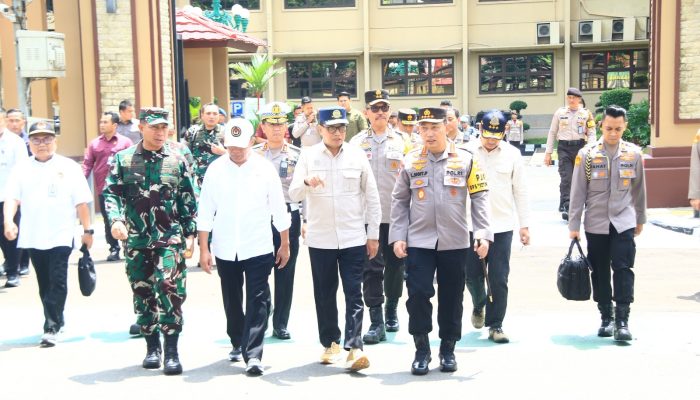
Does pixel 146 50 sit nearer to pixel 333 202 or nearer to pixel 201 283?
pixel 201 283

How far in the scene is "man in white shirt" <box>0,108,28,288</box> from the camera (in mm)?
11219

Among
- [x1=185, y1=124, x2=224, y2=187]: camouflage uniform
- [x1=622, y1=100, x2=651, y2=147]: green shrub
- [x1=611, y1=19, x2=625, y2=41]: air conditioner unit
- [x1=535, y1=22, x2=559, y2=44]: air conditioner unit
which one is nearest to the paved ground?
[x1=185, y1=124, x2=224, y2=187]: camouflage uniform

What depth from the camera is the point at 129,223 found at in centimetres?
746

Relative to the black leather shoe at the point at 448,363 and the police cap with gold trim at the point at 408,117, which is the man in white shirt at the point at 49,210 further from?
the black leather shoe at the point at 448,363

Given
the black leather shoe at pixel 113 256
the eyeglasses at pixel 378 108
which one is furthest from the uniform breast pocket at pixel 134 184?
the black leather shoe at pixel 113 256

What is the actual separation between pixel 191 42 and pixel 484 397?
19772 millimetres

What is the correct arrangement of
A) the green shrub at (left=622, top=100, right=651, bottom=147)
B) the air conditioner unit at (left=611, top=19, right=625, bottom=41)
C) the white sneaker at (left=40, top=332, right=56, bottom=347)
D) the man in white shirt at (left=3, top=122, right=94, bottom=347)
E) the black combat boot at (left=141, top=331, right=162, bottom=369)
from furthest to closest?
the air conditioner unit at (left=611, top=19, right=625, bottom=41), the green shrub at (left=622, top=100, right=651, bottom=147), the man in white shirt at (left=3, top=122, right=94, bottom=347), the white sneaker at (left=40, top=332, right=56, bottom=347), the black combat boot at (left=141, top=331, right=162, bottom=369)

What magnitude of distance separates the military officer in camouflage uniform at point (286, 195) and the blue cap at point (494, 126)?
173 centimetres

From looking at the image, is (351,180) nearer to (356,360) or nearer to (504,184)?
(356,360)

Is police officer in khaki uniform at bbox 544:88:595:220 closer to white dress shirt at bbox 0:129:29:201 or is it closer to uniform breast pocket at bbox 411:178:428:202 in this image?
white dress shirt at bbox 0:129:29:201

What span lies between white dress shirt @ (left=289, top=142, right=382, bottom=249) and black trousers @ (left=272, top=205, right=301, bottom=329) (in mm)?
700

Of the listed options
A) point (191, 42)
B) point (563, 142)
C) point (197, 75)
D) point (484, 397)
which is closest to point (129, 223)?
point (484, 397)

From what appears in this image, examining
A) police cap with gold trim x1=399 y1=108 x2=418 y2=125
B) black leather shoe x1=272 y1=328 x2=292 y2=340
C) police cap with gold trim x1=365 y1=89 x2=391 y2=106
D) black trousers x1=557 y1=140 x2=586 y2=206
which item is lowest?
black leather shoe x1=272 y1=328 x2=292 y2=340

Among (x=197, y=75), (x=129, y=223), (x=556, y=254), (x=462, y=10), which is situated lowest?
A: (x=556, y=254)
